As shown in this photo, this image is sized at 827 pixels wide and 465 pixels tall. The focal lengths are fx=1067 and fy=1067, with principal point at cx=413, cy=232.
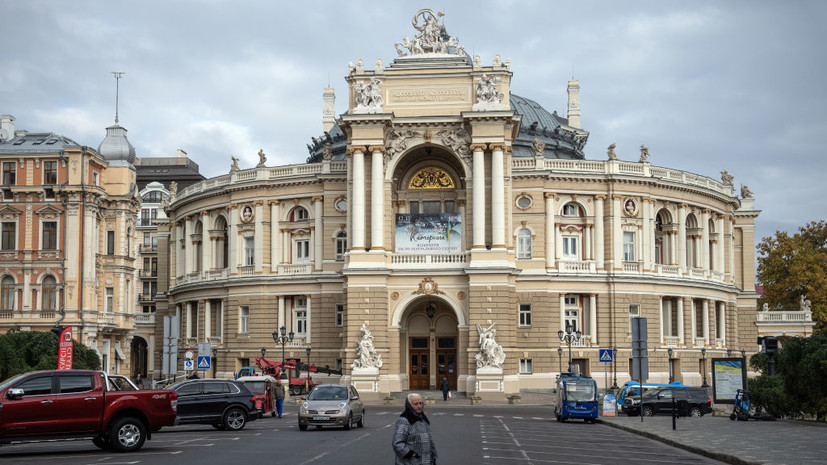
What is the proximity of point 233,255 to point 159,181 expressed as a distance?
5776 centimetres

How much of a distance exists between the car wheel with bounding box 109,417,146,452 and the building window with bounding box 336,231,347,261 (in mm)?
48205

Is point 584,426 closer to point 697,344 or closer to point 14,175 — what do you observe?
point 697,344

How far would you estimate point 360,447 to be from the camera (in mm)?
29953

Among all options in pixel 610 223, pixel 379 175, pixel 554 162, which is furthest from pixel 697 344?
pixel 379 175

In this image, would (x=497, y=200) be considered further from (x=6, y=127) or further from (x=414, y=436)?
(x=414, y=436)

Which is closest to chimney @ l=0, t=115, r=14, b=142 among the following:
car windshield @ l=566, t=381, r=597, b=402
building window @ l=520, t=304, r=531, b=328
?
building window @ l=520, t=304, r=531, b=328

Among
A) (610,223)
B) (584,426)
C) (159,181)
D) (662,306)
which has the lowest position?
(584,426)

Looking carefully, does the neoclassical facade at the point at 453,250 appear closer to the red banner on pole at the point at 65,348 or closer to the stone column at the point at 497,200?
the stone column at the point at 497,200

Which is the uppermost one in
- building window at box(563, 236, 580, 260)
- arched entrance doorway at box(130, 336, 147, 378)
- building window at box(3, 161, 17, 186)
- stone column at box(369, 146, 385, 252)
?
building window at box(3, 161, 17, 186)

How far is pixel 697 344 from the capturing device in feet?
263

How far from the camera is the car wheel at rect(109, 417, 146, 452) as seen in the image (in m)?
28.1

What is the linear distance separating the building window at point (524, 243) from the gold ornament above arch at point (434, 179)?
20.5 ft

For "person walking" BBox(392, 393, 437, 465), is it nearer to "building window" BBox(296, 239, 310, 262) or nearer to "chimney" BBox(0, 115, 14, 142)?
"building window" BBox(296, 239, 310, 262)

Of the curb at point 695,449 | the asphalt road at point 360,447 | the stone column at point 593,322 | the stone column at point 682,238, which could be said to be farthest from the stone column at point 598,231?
the curb at point 695,449
